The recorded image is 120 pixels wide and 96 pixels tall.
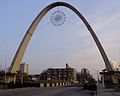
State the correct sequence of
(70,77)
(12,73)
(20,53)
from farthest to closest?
(70,77)
(20,53)
(12,73)

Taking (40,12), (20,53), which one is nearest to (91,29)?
(40,12)

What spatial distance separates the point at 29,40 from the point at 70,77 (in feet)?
428

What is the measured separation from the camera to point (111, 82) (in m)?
65.6

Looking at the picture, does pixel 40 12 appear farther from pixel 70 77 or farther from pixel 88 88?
pixel 70 77

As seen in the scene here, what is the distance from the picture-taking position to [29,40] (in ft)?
235

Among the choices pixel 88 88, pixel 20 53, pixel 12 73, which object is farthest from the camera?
pixel 20 53

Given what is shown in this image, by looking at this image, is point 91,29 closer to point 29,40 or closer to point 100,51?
point 100,51

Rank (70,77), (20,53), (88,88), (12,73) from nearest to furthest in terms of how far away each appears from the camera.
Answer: (88,88)
(12,73)
(20,53)
(70,77)

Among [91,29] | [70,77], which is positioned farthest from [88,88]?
[70,77]

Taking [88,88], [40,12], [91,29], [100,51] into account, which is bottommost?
[88,88]

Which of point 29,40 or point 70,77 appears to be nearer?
point 29,40

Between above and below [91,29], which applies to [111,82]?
below

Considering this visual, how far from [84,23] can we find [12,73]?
2198cm

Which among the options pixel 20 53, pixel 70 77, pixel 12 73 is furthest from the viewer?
pixel 70 77
